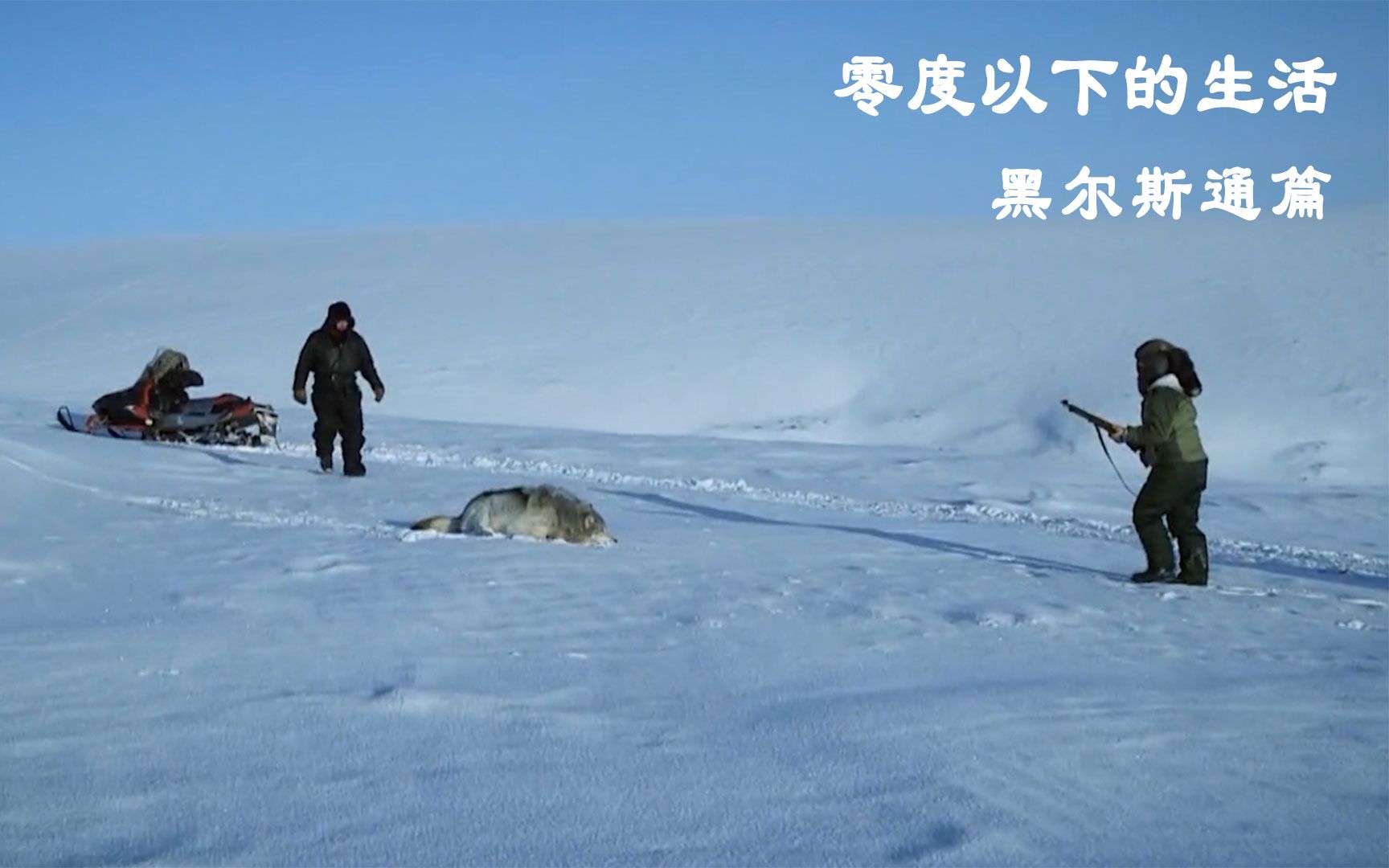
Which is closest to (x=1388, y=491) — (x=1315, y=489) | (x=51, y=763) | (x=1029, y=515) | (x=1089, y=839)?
(x=1315, y=489)

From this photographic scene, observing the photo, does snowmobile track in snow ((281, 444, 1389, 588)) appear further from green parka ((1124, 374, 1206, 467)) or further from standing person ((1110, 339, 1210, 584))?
green parka ((1124, 374, 1206, 467))

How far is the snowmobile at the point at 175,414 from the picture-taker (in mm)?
14289

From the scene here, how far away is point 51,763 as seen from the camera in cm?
416

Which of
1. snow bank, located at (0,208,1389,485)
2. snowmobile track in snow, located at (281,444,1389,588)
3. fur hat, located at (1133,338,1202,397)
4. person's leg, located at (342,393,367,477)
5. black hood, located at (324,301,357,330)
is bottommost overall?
snowmobile track in snow, located at (281,444,1389,588)

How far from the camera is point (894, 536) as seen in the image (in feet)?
33.1

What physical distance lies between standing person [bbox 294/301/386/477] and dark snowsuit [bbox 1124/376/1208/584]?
6.57 metres

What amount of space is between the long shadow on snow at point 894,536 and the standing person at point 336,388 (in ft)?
6.99

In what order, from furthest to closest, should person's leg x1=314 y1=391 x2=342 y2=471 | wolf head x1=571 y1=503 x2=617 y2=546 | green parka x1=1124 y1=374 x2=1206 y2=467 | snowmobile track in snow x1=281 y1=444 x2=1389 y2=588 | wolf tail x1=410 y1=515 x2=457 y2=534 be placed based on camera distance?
person's leg x1=314 y1=391 x2=342 y2=471
snowmobile track in snow x1=281 y1=444 x2=1389 y2=588
wolf tail x1=410 y1=515 x2=457 y2=534
wolf head x1=571 y1=503 x2=617 y2=546
green parka x1=1124 y1=374 x2=1206 y2=467

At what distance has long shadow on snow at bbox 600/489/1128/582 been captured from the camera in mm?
8859

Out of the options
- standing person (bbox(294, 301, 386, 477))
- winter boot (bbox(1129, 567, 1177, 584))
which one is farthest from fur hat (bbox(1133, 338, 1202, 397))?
standing person (bbox(294, 301, 386, 477))

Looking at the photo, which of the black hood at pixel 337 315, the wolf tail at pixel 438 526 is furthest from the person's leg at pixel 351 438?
the wolf tail at pixel 438 526

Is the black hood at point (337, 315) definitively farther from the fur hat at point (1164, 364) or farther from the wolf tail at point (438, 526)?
the fur hat at point (1164, 364)

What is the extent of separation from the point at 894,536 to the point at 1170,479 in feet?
8.13

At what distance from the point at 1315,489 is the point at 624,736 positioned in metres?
12.3
